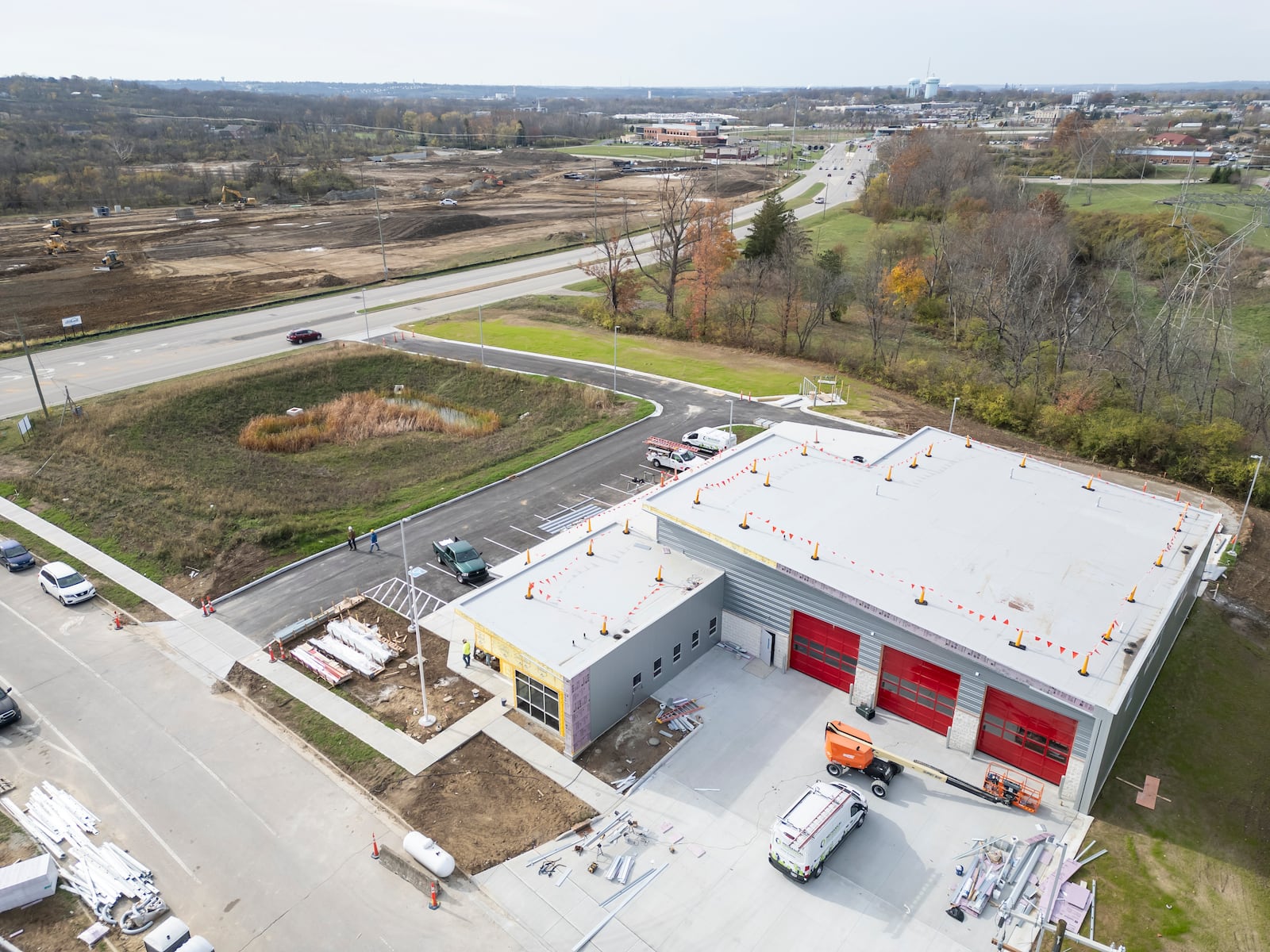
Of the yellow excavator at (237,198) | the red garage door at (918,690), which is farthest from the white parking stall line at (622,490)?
the yellow excavator at (237,198)

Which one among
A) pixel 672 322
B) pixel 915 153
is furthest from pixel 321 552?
pixel 915 153

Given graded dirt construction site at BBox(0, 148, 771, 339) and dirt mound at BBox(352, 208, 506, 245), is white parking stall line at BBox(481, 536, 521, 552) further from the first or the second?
dirt mound at BBox(352, 208, 506, 245)

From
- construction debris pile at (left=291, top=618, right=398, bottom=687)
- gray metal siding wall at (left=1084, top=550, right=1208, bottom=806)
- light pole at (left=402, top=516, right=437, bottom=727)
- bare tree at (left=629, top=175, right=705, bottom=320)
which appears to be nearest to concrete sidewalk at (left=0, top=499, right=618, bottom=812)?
construction debris pile at (left=291, top=618, right=398, bottom=687)

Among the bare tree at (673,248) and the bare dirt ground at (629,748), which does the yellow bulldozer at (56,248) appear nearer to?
the bare tree at (673,248)

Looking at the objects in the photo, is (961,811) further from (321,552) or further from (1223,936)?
(321,552)

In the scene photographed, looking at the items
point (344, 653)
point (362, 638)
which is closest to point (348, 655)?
point (344, 653)

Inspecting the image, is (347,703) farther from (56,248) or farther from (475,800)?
(56,248)
